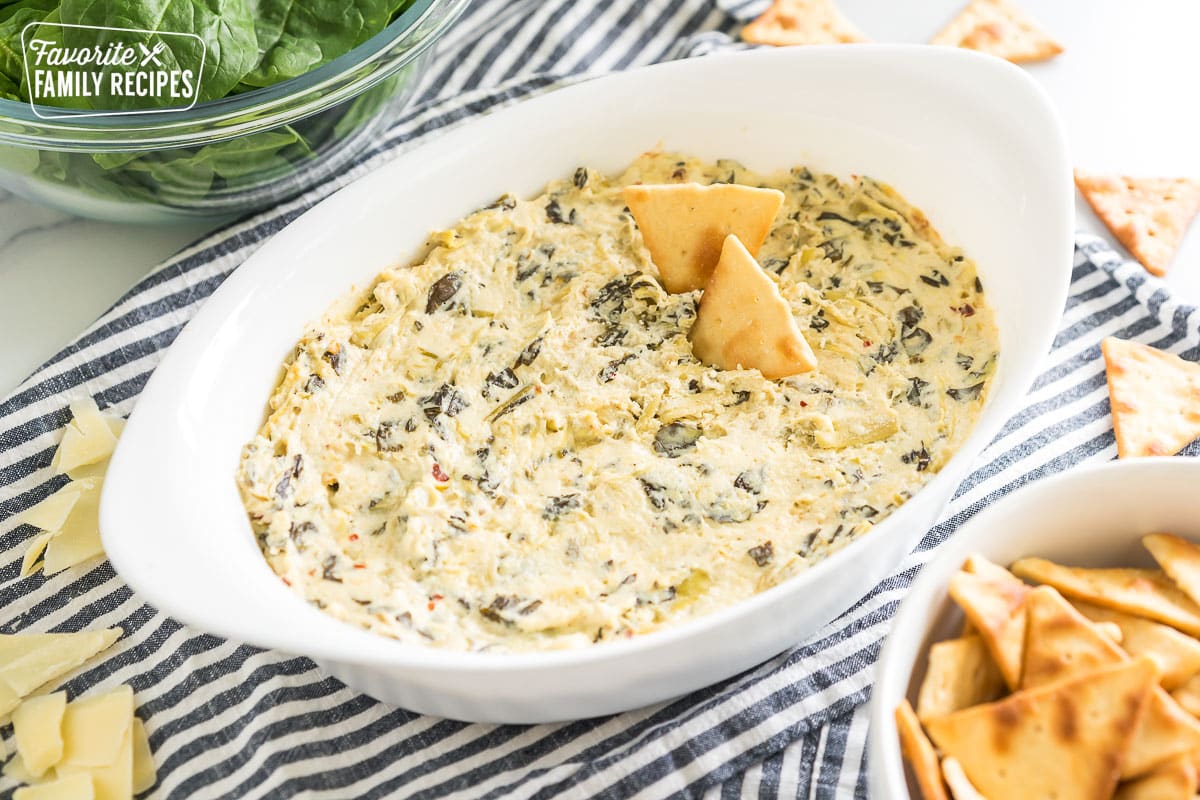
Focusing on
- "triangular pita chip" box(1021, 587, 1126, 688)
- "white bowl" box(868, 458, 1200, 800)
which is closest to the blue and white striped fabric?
"white bowl" box(868, 458, 1200, 800)

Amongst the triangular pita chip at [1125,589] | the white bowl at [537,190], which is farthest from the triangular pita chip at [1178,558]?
the white bowl at [537,190]

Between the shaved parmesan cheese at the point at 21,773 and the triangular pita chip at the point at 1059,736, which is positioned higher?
the triangular pita chip at the point at 1059,736

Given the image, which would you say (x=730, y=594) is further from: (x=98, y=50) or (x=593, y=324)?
(x=98, y=50)

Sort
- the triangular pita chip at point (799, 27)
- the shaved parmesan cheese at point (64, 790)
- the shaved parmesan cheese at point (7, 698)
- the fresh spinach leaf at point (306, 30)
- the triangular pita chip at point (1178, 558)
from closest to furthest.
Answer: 1. the triangular pita chip at point (1178, 558)
2. the shaved parmesan cheese at point (64, 790)
3. the shaved parmesan cheese at point (7, 698)
4. the fresh spinach leaf at point (306, 30)
5. the triangular pita chip at point (799, 27)

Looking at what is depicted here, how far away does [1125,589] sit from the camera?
5.26ft

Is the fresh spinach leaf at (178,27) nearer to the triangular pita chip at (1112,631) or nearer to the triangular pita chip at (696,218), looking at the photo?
the triangular pita chip at (696,218)

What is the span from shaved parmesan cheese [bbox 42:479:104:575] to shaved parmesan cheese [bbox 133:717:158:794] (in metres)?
0.32

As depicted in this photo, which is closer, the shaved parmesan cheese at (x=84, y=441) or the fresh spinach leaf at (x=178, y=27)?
the fresh spinach leaf at (x=178, y=27)

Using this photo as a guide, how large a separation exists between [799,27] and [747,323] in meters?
1.16

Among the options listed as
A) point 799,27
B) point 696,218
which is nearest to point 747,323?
point 696,218

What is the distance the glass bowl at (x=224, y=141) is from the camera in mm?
2023

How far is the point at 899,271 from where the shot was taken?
7.09 ft

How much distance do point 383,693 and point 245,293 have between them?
0.68 meters

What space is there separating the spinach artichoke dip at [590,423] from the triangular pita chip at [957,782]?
0.41 m
